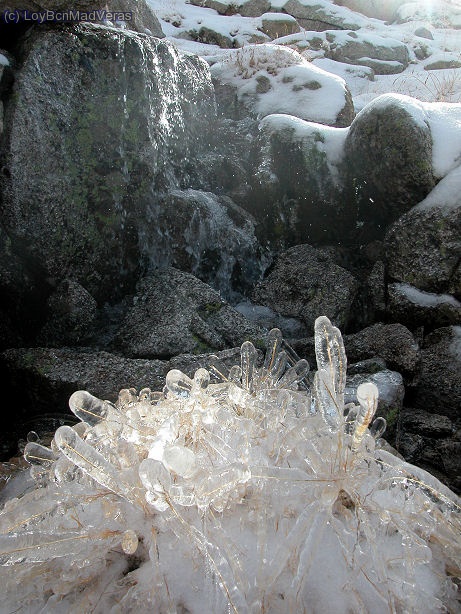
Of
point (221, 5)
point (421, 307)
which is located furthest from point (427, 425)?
point (221, 5)

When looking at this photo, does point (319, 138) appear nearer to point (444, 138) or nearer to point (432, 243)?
point (444, 138)

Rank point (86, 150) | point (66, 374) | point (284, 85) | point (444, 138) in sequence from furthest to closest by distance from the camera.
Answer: point (284, 85)
point (444, 138)
point (86, 150)
point (66, 374)

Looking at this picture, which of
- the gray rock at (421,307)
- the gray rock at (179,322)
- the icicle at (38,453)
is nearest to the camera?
the icicle at (38,453)

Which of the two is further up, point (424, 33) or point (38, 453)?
point (424, 33)

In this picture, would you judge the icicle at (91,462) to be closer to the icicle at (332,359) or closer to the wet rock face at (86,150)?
the icicle at (332,359)

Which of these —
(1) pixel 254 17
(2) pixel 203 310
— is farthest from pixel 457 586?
(1) pixel 254 17

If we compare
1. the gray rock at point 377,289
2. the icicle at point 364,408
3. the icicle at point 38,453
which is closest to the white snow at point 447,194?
the gray rock at point 377,289

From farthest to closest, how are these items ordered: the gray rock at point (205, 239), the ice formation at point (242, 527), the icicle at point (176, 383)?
the gray rock at point (205, 239) < the icicle at point (176, 383) < the ice formation at point (242, 527)
